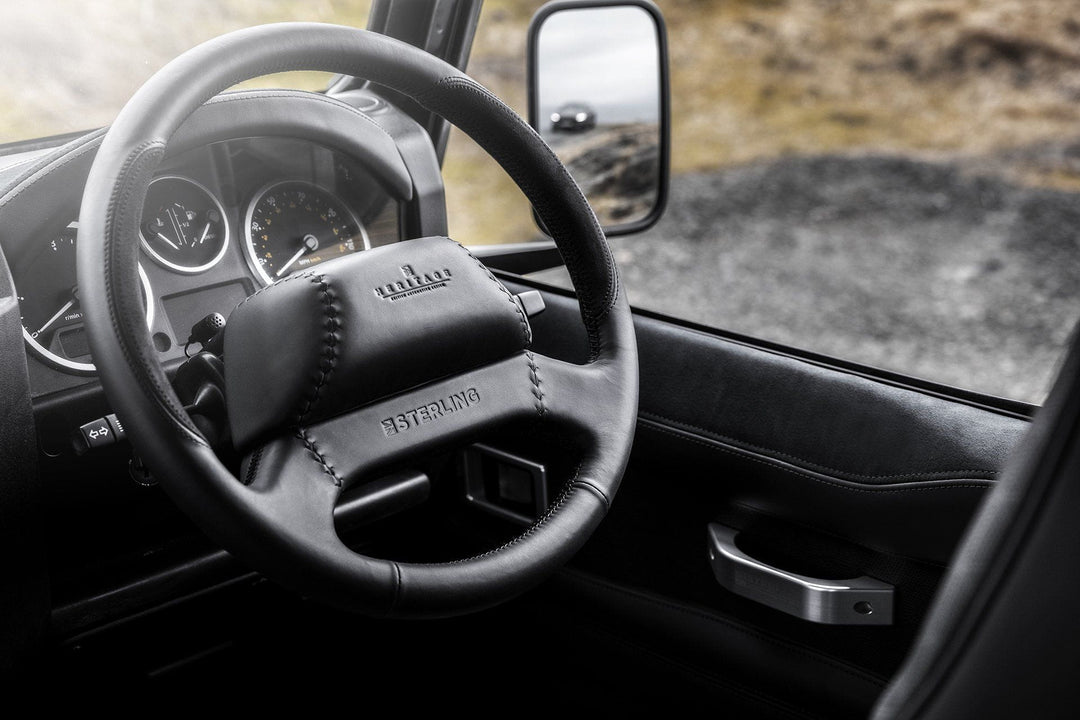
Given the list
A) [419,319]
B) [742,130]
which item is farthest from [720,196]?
[419,319]

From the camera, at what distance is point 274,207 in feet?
5.07

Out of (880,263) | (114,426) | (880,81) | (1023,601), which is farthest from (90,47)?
(880,81)

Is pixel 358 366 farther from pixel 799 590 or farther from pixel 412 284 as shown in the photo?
pixel 799 590

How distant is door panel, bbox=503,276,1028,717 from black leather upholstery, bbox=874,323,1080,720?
826 mm

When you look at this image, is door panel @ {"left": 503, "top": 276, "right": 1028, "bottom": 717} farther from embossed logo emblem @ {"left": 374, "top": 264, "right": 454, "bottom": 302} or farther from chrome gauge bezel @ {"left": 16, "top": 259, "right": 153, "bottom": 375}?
chrome gauge bezel @ {"left": 16, "top": 259, "right": 153, "bottom": 375}

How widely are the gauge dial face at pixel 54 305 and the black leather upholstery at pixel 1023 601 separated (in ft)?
3.64

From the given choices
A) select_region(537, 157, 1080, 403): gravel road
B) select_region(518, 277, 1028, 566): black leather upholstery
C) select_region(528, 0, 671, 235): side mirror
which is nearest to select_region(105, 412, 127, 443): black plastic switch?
select_region(518, 277, 1028, 566): black leather upholstery

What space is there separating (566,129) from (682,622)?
3.04ft

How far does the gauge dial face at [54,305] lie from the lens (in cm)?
127

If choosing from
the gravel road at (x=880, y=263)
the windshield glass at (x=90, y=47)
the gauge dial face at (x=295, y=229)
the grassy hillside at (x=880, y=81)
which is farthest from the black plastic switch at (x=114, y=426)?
the grassy hillside at (x=880, y=81)

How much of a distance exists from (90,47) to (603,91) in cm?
91

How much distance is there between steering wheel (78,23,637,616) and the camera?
2.91 ft

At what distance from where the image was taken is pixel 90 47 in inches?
60.8

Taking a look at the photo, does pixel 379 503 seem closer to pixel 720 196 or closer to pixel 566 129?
pixel 566 129
